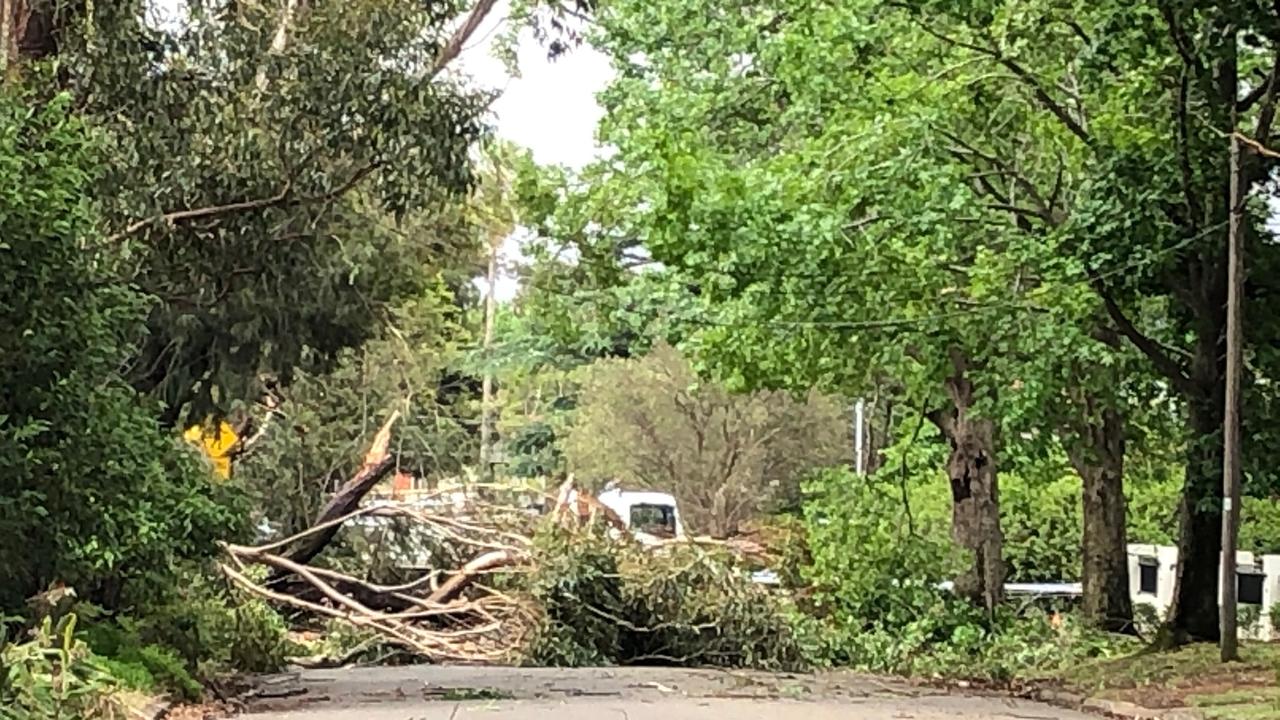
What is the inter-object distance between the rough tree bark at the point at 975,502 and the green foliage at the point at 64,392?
14.6 metres

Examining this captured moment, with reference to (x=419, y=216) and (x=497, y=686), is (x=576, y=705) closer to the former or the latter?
(x=497, y=686)

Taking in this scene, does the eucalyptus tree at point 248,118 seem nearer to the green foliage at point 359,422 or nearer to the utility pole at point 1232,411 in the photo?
the green foliage at point 359,422

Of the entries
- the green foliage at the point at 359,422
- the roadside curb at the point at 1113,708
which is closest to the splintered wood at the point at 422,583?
the green foliage at the point at 359,422

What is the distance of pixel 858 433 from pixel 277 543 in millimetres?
16114

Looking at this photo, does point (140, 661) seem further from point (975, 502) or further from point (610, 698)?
point (975, 502)

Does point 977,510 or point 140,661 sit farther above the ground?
point 977,510

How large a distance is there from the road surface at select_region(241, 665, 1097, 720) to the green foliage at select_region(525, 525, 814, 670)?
7.91 feet

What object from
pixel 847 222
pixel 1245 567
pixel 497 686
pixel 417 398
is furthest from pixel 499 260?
pixel 497 686

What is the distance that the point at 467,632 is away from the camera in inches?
888

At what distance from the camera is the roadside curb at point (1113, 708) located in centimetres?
1305

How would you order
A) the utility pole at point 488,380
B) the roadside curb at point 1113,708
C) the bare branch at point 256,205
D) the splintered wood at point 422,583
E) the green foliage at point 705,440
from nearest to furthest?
the roadside curb at point 1113,708 → the bare branch at point 256,205 → the splintered wood at point 422,583 → the green foliage at point 705,440 → the utility pole at point 488,380

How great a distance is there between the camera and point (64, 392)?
11.8m

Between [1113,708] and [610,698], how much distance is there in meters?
4.34

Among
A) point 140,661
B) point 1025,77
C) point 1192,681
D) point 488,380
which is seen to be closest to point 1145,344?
point 1025,77
